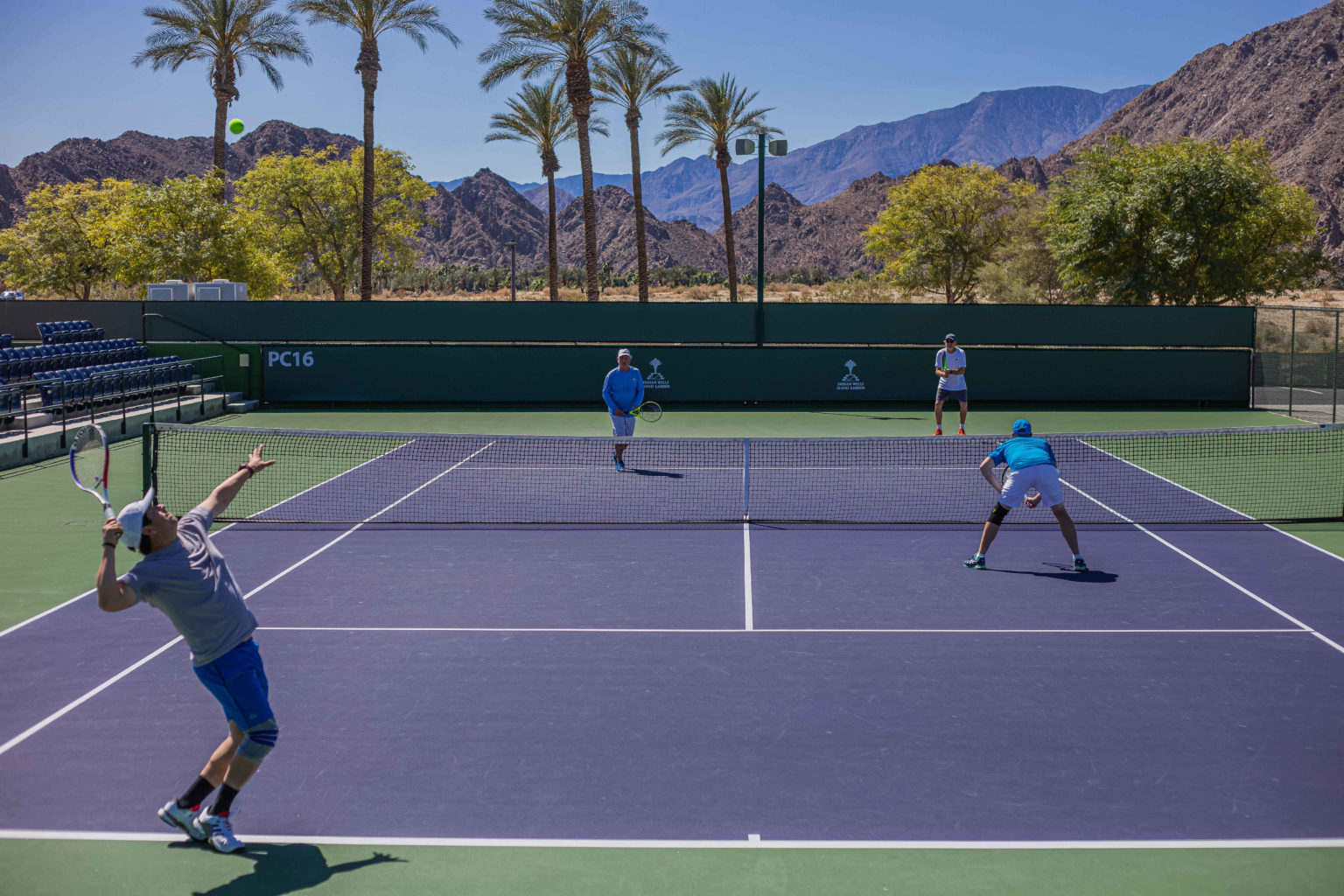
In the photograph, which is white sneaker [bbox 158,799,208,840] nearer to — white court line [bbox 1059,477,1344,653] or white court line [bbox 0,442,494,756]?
white court line [bbox 0,442,494,756]

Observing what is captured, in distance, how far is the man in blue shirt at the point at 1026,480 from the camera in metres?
10.7

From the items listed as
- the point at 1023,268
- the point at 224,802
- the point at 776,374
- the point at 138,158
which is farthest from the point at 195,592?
the point at 138,158

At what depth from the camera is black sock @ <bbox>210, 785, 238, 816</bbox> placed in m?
5.60

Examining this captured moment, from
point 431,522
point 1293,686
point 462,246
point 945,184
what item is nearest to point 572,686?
point 1293,686

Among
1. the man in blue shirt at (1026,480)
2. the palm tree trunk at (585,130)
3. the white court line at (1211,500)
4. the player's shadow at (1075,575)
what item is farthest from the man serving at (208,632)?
the palm tree trunk at (585,130)

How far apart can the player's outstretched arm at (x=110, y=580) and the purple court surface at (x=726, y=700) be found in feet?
4.86

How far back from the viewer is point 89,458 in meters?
5.92

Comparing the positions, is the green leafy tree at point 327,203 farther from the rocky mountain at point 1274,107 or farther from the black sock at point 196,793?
the rocky mountain at point 1274,107

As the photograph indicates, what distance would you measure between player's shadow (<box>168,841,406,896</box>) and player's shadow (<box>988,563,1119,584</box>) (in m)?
7.28

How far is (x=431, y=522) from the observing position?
13312 millimetres

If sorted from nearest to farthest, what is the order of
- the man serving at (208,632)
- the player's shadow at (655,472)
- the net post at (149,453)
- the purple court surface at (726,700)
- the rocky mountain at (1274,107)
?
the man serving at (208,632) → the purple court surface at (726,700) → the net post at (149,453) → the player's shadow at (655,472) → the rocky mountain at (1274,107)

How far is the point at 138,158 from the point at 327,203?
11484cm

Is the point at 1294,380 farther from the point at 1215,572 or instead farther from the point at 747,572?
the point at 747,572

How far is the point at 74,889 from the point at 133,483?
11624mm
